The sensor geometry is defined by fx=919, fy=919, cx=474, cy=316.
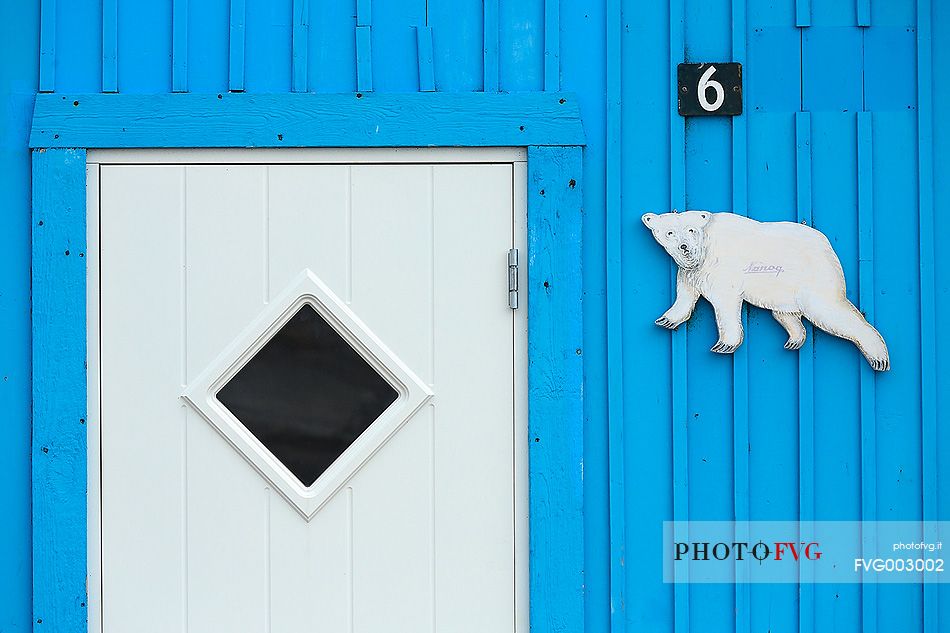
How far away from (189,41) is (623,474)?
153 cm

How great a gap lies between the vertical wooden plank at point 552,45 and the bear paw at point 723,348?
757 millimetres

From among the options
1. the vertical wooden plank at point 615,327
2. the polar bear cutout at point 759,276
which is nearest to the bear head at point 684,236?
the polar bear cutout at point 759,276

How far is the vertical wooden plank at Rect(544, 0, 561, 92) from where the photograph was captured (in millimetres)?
2307

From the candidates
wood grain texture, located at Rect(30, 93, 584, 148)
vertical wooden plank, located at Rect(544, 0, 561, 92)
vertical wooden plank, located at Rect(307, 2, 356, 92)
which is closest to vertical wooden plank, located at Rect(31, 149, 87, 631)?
wood grain texture, located at Rect(30, 93, 584, 148)

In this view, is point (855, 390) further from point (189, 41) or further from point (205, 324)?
point (189, 41)

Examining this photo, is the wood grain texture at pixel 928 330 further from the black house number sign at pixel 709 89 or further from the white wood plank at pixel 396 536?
the white wood plank at pixel 396 536

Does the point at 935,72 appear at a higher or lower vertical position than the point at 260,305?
higher

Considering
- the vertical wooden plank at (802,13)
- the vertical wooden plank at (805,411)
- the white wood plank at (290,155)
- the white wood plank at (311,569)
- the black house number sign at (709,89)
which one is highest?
the vertical wooden plank at (802,13)

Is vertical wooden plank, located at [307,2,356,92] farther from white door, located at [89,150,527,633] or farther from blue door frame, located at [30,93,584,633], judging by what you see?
white door, located at [89,150,527,633]

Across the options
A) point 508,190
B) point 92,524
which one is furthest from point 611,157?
point 92,524

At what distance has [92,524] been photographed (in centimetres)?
228

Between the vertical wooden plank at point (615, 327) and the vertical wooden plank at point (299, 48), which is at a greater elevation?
the vertical wooden plank at point (299, 48)

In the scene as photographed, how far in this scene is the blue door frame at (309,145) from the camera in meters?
2.25

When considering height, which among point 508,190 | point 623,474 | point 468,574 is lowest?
point 468,574
